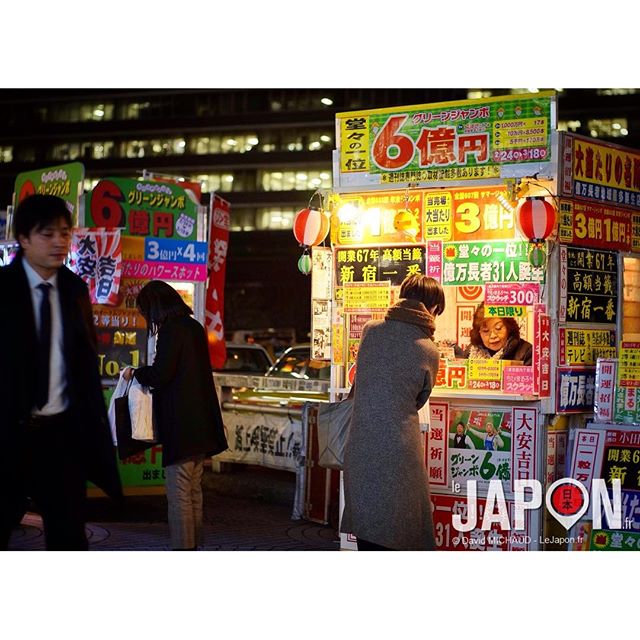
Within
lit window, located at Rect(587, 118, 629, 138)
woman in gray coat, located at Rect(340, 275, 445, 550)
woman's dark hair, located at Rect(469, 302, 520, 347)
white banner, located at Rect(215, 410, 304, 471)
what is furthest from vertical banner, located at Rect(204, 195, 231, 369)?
lit window, located at Rect(587, 118, 629, 138)

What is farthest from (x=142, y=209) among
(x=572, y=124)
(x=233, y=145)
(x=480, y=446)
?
(x=233, y=145)

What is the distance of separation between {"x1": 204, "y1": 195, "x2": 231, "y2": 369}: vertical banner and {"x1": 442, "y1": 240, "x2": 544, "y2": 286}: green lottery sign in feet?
13.7

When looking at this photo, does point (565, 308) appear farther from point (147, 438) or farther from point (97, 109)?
point (97, 109)

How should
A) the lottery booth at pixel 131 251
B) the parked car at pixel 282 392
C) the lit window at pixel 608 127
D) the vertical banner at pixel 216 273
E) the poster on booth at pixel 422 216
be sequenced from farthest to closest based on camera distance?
the lit window at pixel 608 127
the vertical banner at pixel 216 273
the parked car at pixel 282 392
the lottery booth at pixel 131 251
the poster on booth at pixel 422 216

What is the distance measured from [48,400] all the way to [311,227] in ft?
13.8

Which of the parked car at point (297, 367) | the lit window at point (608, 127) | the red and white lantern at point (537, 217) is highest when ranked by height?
the lit window at point (608, 127)

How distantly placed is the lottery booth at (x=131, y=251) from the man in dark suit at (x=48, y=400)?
18.9 feet

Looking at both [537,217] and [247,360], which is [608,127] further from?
[537,217]

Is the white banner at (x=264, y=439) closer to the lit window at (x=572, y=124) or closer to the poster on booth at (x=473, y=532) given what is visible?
the poster on booth at (x=473, y=532)

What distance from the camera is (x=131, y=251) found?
36.4 feet

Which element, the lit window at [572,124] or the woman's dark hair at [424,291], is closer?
the woman's dark hair at [424,291]

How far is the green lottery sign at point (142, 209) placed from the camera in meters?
11.0

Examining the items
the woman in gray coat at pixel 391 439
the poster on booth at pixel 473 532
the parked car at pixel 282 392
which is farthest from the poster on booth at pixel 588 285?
the parked car at pixel 282 392

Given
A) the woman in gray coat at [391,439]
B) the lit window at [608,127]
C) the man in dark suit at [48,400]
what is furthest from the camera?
the lit window at [608,127]
